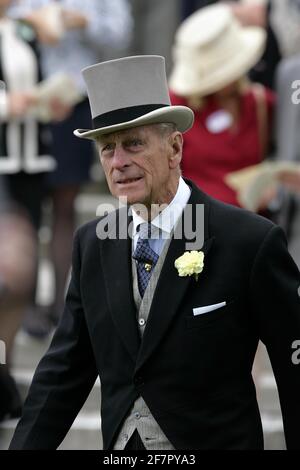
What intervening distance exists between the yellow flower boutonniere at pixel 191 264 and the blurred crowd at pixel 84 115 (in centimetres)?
215

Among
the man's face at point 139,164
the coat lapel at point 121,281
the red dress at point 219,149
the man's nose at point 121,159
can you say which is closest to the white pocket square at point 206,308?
the coat lapel at point 121,281

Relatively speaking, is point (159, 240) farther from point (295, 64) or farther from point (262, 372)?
point (262, 372)

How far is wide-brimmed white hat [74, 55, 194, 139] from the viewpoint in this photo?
3.63 metres

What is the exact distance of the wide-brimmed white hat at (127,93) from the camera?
3.63 metres

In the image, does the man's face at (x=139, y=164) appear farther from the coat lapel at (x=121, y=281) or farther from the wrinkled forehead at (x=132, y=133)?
the coat lapel at (x=121, y=281)

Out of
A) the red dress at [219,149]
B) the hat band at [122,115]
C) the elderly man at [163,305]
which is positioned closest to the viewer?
the elderly man at [163,305]

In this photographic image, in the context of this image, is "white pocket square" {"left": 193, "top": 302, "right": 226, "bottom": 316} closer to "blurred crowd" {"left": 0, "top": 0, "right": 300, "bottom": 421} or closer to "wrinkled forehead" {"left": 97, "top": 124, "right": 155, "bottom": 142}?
"wrinkled forehead" {"left": 97, "top": 124, "right": 155, "bottom": 142}

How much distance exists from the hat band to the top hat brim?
0.9 inches

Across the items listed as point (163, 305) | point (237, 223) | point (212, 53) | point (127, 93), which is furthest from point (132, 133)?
point (212, 53)

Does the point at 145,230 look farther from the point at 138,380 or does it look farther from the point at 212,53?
the point at 212,53

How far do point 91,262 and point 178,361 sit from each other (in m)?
0.46

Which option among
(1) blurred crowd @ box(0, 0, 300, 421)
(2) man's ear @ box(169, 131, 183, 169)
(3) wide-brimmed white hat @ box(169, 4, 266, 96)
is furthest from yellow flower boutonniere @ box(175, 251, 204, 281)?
(3) wide-brimmed white hat @ box(169, 4, 266, 96)

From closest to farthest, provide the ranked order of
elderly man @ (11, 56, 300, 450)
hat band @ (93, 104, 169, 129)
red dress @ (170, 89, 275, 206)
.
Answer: elderly man @ (11, 56, 300, 450) → hat band @ (93, 104, 169, 129) → red dress @ (170, 89, 275, 206)
